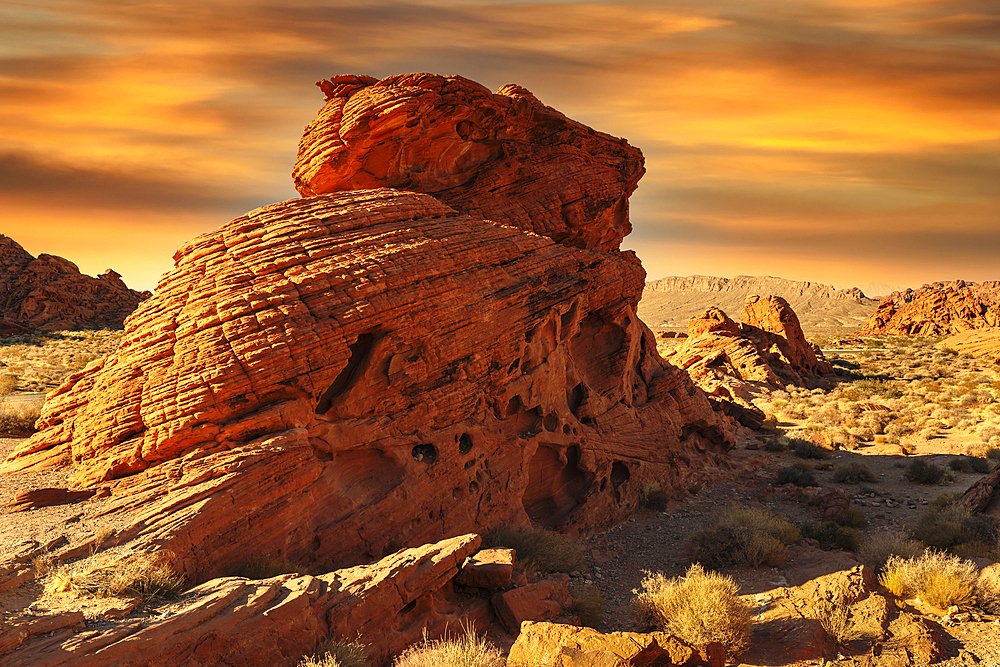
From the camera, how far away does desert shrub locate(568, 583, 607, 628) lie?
33.3 ft

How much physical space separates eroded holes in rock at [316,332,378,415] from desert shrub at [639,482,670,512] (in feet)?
30.9

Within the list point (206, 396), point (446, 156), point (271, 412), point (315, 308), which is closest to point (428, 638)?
point (271, 412)

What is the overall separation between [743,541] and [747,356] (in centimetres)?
2737

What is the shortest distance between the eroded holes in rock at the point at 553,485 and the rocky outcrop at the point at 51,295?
165 ft

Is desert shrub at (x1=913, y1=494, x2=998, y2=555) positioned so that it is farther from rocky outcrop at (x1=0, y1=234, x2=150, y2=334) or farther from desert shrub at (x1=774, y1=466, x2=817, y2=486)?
rocky outcrop at (x1=0, y1=234, x2=150, y2=334)

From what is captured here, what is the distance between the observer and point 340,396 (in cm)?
1094

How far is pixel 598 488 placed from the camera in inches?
616

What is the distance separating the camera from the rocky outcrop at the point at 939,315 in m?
68.5

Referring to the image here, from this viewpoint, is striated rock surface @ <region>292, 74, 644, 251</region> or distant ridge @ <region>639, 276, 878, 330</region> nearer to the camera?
striated rock surface @ <region>292, 74, 644, 251</region>

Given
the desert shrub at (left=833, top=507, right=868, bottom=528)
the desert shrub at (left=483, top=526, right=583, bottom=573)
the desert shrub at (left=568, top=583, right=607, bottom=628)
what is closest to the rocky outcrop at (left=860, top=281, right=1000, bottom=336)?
the desert shrub at (left=833, top=507, right=868, bottom=528)

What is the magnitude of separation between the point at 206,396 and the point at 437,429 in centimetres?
443

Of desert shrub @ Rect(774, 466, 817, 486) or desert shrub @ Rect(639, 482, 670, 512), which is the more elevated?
desert shrub @ Rect(639, 482, 670, 512)

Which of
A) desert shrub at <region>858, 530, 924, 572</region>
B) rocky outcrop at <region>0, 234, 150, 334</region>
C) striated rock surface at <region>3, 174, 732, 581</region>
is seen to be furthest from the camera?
rocky outcrop at <region>0, 234, 150, 334</region>

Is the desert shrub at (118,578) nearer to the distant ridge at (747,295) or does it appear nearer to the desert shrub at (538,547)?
the desert shrub at (538,547)
